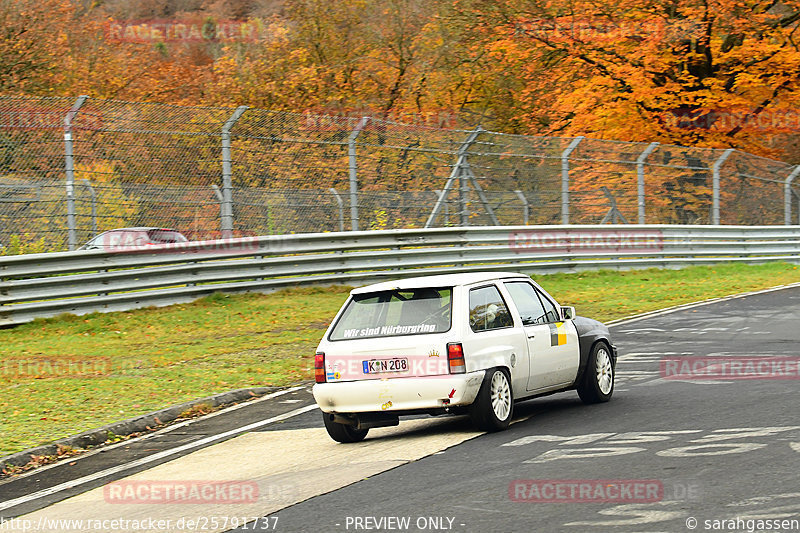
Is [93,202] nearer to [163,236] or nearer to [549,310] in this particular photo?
[163,236]

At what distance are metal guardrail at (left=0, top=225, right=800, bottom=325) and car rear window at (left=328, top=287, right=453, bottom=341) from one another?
374 inches

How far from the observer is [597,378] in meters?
10.5

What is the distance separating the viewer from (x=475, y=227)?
78.1 feet

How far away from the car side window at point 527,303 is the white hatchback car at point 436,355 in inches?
0.5

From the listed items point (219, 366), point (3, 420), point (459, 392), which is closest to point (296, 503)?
point (459, 392)

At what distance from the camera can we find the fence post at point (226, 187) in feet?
65.4

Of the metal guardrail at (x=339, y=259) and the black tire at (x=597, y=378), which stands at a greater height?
the metal guardrail at (x=339, y=259)

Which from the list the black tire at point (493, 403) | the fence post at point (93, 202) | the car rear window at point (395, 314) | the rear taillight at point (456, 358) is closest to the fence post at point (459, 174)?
the fence post at point (93, 202)

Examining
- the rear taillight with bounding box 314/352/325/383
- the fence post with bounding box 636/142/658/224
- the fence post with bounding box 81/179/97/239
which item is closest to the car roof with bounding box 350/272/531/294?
the rear taillight with bounding box 314/352/325/383

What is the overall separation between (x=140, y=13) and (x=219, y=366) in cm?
10814

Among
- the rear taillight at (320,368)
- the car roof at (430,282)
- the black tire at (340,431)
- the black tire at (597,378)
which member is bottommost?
the black tire at (340,431)

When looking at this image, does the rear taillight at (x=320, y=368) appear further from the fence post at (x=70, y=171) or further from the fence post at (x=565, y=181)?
the fence post at (x=565, y=181)

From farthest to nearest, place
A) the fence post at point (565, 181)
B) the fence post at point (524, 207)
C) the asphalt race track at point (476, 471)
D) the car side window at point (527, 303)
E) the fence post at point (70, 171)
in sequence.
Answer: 1. the fence post at point (565, 181)
2. the fence post at point (524, 207)
3. the fence post at point (70, 171)
4. the car side window at point (527, 303)
5. the asphalt race track at point (476, 471)

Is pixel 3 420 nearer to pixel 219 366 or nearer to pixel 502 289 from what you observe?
pixel 219 366
